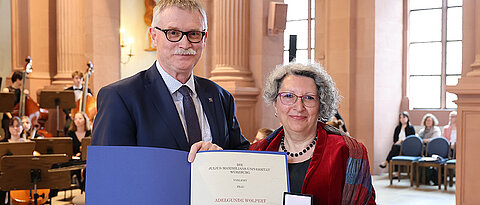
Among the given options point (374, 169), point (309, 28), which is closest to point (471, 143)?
point (374, 169)

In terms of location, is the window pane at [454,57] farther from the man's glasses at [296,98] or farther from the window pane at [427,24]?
the man's glasses at [296,98]

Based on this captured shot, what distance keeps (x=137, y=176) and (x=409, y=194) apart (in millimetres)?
9223

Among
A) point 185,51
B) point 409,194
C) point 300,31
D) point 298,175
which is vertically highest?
point 300,31

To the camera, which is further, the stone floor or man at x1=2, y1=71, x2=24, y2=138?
man at x1=2, y1=71, x2=24, y2=138

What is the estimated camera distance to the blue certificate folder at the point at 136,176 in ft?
6.16

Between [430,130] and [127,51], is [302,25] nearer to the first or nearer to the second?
[127,51]

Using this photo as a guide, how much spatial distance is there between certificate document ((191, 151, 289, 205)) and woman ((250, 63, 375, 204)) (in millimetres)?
489

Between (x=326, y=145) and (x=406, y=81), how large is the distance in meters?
13.7

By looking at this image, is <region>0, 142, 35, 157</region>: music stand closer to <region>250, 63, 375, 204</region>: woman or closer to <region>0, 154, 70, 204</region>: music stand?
<region>0, 154, 70, 204</region>: music stand

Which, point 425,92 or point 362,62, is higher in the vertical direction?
point 362,62

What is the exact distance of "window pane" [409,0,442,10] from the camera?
15719mm

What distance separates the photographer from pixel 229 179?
6.18ft

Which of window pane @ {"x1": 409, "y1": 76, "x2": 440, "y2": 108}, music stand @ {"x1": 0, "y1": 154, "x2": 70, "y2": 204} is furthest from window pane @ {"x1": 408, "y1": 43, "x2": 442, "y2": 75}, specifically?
music stand @ {"x1": 0, "y1": 154, "x2": 70, "y2": 204}

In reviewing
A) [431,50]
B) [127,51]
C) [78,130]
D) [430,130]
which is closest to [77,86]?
[78,130]
